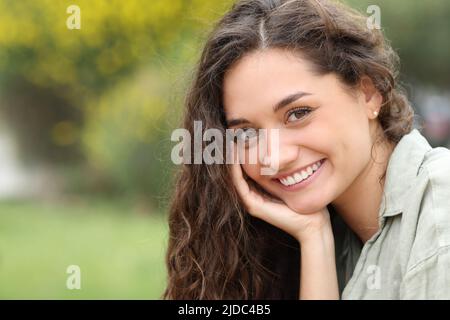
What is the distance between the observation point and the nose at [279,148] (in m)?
2.43

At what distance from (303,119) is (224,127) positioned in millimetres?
369

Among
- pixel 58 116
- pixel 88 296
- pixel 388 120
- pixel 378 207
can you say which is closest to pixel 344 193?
pixel 378 207

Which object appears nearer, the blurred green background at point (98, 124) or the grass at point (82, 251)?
the grass at point (82, 251)

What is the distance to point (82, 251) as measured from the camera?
26.1 ft

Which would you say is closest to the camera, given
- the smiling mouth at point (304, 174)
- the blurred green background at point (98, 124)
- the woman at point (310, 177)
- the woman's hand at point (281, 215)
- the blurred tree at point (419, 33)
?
the woman at point (310, 177)

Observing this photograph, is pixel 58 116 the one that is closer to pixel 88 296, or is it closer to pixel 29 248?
pixel 29 248

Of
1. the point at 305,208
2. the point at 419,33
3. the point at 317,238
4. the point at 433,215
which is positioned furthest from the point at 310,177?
the point at 419,33

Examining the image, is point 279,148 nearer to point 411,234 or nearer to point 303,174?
point 303,174

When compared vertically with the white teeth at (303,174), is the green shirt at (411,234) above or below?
below

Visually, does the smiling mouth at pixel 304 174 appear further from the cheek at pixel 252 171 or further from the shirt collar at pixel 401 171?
the shirt collar at pixel 401 171

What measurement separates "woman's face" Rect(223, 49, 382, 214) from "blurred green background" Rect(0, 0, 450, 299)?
407cm

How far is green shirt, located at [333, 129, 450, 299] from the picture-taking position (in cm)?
213

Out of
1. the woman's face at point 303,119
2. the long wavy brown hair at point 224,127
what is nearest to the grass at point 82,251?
the long wavy brown hair at point 224,127

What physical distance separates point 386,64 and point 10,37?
9.59m
